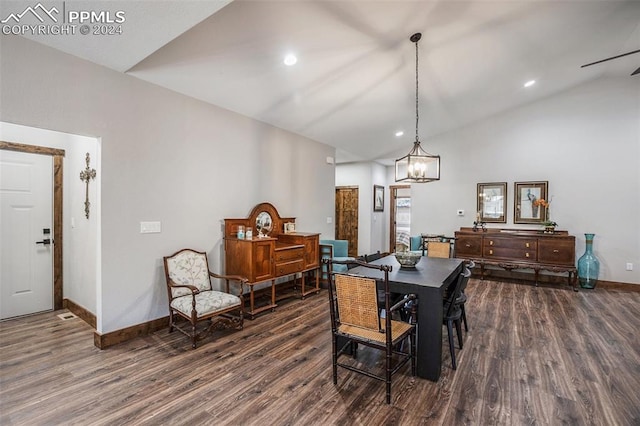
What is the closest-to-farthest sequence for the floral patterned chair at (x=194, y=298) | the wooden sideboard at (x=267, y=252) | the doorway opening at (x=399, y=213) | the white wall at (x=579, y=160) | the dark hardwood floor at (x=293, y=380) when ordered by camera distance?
the dark hardwood floor at (x=293, y=380) → the floral patterned chair at (x=194, y=298) → the wooden sideboard at (x=267, y=252) → the white wall at (x=579, y=160) → the doorway opening at (x=399, y=213)

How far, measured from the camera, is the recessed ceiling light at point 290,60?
10.3ft

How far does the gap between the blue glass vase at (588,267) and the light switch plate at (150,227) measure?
6.86m

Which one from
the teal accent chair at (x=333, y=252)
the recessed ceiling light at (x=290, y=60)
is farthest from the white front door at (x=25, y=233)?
the teal accent chair at (x=333, y=252)

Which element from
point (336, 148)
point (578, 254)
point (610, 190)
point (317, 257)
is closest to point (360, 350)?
point (317, 257)

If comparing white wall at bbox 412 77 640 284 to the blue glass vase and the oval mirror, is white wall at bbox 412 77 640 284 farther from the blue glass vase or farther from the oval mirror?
the oval mirror

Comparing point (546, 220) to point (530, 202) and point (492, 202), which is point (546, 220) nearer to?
point (530, 202)

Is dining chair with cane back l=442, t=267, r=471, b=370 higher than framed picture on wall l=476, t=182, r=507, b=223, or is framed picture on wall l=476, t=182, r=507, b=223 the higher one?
framed picture on wall l=476, t=182, r=507, b=223

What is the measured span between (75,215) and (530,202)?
7636mm

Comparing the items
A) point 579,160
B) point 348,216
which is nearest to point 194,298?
point 348,216

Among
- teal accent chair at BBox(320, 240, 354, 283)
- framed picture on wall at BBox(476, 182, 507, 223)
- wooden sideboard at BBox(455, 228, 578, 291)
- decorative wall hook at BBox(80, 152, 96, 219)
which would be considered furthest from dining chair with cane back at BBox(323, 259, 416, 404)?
framed picture on wall at BBox(476, 182, 507, 223)

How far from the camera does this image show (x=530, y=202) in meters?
5.96

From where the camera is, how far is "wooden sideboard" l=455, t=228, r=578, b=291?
5320mm

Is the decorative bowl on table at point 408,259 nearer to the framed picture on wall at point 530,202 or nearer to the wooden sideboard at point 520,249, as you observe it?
the wooden sideboard at point 520,249

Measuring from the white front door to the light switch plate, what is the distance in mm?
1721
